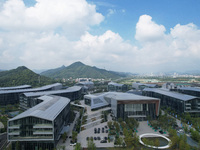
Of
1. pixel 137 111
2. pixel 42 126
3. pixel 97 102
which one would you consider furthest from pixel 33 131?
pixel 137 111

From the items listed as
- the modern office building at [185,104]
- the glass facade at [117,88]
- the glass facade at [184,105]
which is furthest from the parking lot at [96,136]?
the glass facade at [117,88]

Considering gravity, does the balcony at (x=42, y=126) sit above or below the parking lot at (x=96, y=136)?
above

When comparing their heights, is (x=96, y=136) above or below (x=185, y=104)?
below

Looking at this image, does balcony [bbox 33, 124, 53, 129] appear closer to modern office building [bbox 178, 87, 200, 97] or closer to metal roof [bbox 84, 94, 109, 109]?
metal roof [bbox 84, 94, 109, 109]

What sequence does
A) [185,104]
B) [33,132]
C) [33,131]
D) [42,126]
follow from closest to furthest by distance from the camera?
1. [42,126]
2. [33,132]
3. [33,131]
4. [185,104]

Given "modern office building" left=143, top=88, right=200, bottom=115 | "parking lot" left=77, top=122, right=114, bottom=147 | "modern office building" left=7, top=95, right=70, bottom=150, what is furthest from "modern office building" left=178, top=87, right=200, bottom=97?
"modern office building" left=7, top=95, right=70, bottom=150

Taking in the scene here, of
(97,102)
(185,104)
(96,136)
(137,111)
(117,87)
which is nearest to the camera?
(96,136)

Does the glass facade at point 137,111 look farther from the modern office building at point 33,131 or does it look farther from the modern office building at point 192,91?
the modern office building at point 192,91

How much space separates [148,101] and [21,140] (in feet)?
120

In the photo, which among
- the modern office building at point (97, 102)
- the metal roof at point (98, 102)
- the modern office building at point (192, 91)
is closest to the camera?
the modern office building at point (97, 102)

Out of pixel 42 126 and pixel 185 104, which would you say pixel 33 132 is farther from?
pixel 185 104

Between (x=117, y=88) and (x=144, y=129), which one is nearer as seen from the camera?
(x=144, y=129)

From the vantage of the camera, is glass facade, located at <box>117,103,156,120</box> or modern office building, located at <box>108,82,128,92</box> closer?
glass facade, located at <box>117,103,156,120</box>

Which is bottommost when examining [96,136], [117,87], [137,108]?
[96,136]
